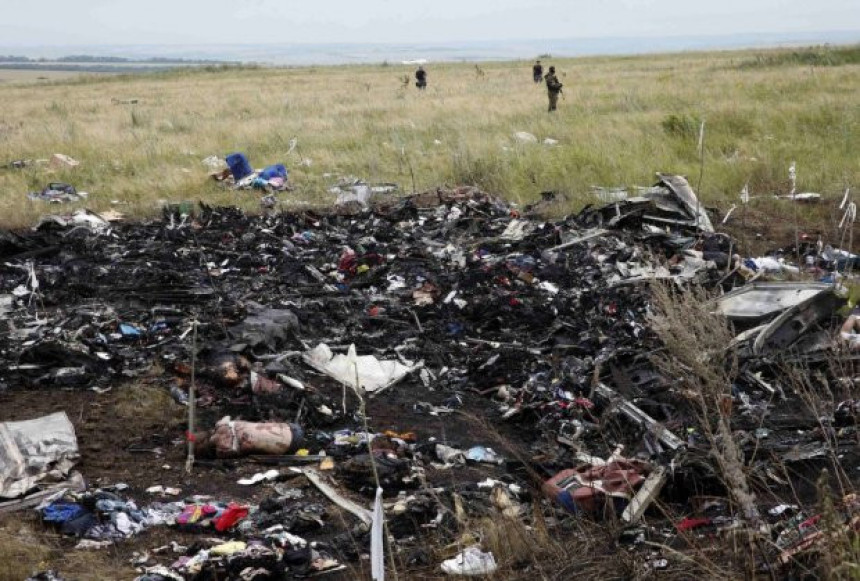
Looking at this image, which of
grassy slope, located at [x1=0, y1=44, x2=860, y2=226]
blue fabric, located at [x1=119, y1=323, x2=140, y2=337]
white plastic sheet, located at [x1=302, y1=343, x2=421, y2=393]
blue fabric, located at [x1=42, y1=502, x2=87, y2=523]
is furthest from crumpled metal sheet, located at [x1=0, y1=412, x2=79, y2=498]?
grassy slope, located at [x1=0, y1=44, x2=860, y2=226]

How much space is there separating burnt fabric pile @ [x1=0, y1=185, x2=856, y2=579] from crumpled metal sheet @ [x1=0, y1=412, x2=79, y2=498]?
80 centimetres

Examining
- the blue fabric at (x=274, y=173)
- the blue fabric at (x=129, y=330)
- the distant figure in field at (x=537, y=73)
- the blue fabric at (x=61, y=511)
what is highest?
the distant figure in field at (x=537, y=73)

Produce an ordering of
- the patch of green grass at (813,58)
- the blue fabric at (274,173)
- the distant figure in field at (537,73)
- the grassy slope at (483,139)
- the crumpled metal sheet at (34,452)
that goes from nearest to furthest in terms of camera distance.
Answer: the crumpled metal sheet at (34,452) → the grassy slope at (483,139) → the blue fabric at (274,173) → the patch of green grass at (813,58) → the distant figure in field at (537,73)

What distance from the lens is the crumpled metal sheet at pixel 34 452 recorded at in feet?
14.0

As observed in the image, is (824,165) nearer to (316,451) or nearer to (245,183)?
(245,183)

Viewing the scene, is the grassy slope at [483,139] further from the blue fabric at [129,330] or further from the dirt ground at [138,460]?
the dirt ground at [138,460]

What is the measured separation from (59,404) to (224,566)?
8.12ft

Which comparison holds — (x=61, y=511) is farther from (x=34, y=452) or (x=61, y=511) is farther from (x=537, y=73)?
(x=537, y=73)

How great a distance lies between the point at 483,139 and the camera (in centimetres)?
1487

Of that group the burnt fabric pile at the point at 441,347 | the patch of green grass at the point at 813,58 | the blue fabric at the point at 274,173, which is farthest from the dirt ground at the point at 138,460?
the patch of green grass at the point at 813,58

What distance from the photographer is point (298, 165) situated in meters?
13.6

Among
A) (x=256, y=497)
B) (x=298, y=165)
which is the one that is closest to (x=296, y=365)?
(x=256, y=497)

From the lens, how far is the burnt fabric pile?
164 inches

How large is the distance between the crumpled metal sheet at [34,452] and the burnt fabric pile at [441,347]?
0.80 m
